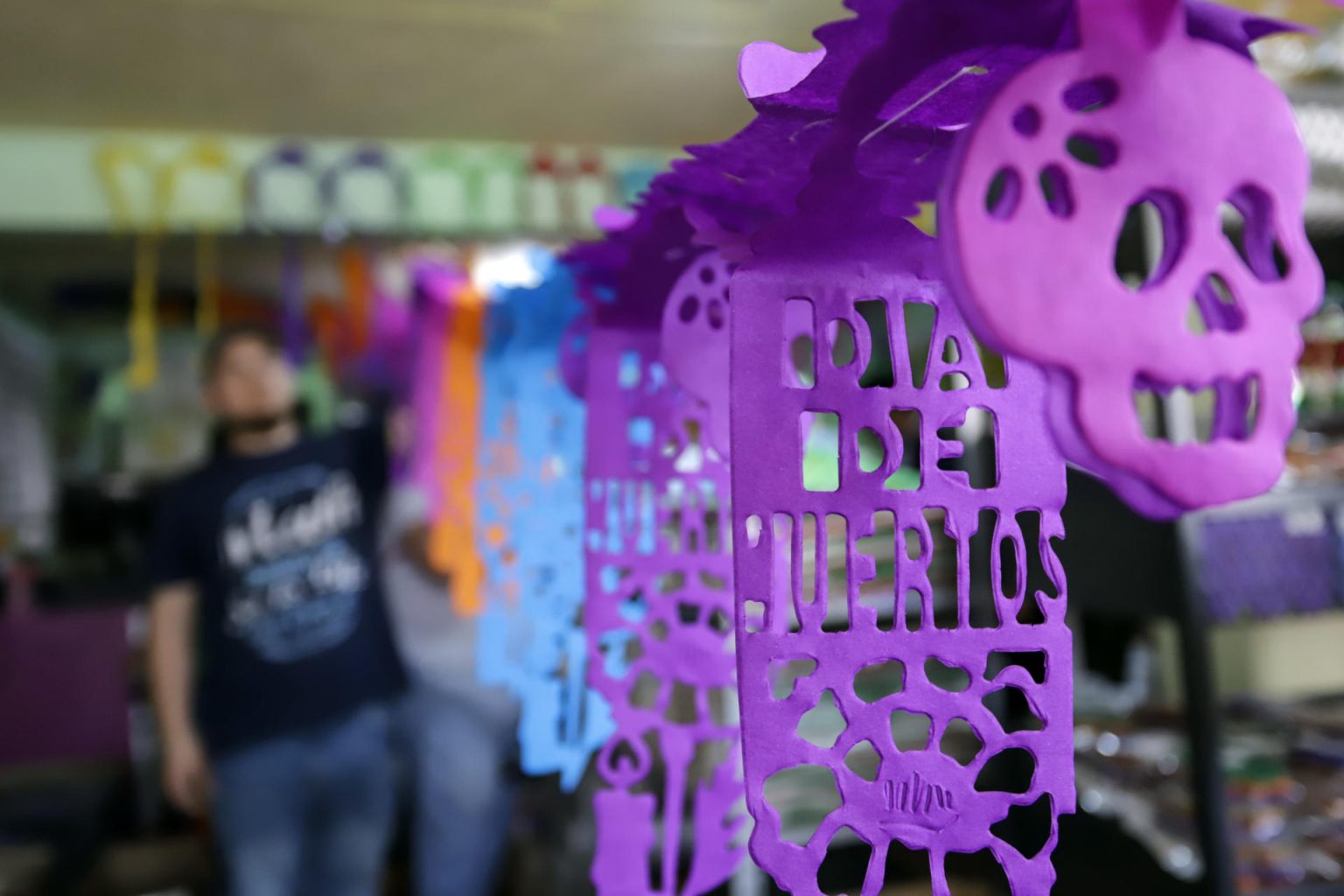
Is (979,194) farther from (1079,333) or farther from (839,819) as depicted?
(839,819)

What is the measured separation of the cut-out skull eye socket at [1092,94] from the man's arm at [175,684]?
1764mm

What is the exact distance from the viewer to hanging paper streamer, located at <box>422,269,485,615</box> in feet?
4.75

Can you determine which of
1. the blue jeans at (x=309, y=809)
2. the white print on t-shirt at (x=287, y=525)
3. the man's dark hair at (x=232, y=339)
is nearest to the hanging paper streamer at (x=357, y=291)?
the man's dark hair at (x=232, y=339)

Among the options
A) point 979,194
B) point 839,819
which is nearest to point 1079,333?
point 979,194

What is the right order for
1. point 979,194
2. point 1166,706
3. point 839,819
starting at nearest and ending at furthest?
point 979,194
point 839,819
point 1166,706

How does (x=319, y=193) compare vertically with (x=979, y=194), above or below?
above

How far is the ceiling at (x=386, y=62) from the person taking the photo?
1.99 meters

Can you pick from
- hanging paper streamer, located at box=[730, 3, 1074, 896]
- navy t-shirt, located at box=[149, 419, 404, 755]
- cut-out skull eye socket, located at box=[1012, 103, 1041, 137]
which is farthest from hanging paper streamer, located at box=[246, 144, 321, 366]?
cut-out skull eye socket, located at box=[1012, 103, 1041, 137]

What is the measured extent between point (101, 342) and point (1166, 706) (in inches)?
106

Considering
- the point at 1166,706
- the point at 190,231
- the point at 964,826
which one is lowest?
the point at 1166,706

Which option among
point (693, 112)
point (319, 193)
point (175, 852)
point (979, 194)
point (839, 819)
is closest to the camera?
point (979, 194)

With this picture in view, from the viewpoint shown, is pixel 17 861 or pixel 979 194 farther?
pixel 17 861

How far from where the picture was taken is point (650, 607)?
81cm

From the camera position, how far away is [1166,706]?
206 centimetres
